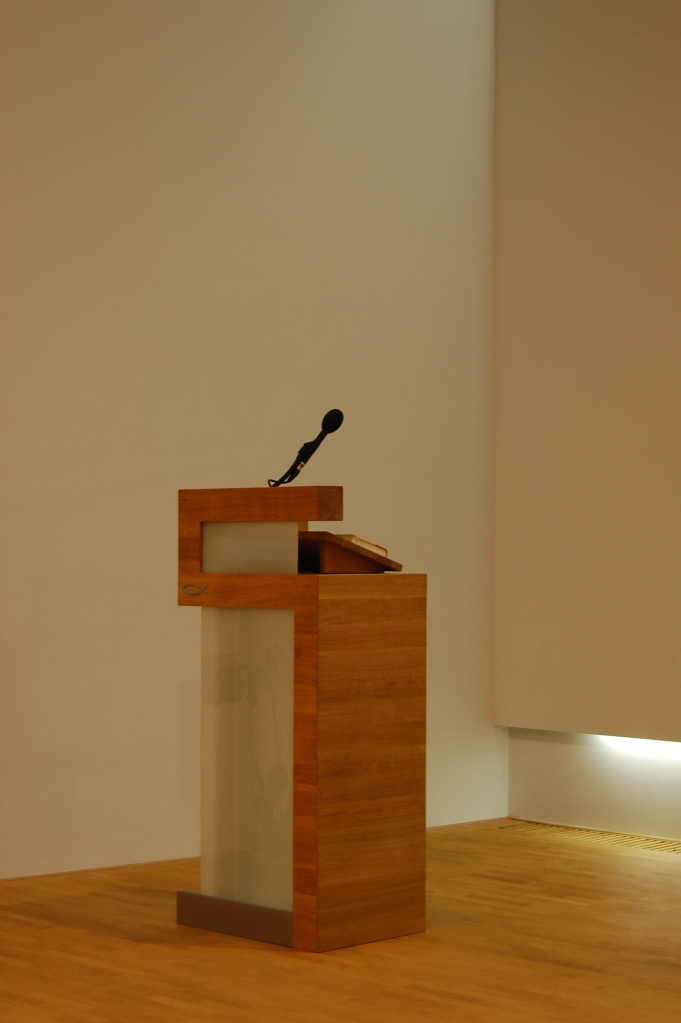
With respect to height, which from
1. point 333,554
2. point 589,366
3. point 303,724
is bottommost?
point 303,724

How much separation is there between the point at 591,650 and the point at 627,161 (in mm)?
1938

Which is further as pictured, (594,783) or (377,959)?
(594,783)

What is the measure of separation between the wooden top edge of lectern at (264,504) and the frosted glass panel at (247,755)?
0.25 m

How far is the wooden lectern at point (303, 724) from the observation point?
344 centimetres

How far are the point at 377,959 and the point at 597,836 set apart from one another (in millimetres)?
2195

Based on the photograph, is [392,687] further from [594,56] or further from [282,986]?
[594,56]

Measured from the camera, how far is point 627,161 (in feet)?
17.9

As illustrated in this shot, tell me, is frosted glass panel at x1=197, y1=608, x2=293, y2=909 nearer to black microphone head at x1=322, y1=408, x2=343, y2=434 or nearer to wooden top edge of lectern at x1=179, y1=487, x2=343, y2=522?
wooden top edge of lectern at x1=179, y1=487, x2=343, y2=522

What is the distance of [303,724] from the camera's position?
345 centimetres

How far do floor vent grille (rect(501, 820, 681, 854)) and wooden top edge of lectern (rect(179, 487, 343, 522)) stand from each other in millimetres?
2331

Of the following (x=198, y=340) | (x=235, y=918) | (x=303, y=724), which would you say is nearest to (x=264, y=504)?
(x=303, y=724)

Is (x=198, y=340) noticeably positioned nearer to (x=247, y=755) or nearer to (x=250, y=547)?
(x=250, y=547)

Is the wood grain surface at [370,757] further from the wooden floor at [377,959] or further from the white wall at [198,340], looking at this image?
the white wall at [198,340]

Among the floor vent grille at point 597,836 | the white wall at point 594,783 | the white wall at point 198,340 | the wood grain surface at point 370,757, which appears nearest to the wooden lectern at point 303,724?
the wood grain surface at point 370,757
